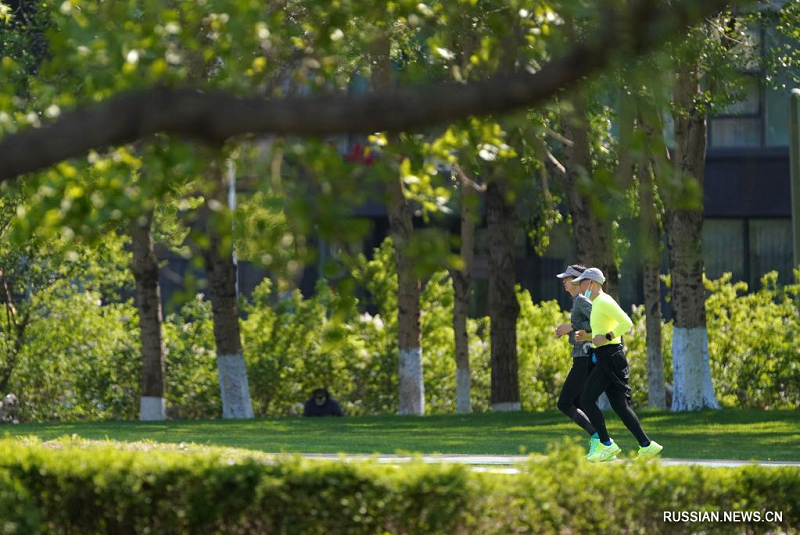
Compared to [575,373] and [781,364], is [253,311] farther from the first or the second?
[575,373]

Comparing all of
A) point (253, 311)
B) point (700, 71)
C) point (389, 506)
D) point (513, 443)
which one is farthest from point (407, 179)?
point (253, 311)

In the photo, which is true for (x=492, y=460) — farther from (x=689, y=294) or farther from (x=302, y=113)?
(x=689, y=294)

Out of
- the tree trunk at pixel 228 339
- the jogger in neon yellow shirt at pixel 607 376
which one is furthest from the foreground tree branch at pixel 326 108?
the tree trunk at pixel 228 339

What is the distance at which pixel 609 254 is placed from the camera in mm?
6895

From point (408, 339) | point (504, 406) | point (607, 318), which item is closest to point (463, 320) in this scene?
point (408, 339)

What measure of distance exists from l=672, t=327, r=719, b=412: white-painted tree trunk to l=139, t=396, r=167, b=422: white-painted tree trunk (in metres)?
9.86

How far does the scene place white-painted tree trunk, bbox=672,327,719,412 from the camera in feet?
84.1

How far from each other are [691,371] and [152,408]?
408 inches

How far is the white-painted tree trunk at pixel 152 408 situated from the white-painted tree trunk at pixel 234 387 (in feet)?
4.23

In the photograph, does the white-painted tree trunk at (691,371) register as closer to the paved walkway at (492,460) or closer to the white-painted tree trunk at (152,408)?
the paved walkway at (492,460)

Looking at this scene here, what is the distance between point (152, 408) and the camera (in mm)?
29062

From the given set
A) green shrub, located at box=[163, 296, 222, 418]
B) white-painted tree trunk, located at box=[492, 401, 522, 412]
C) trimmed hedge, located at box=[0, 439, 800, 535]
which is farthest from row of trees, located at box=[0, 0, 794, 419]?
green shrub, located at box=[163, 296, 222, 418]

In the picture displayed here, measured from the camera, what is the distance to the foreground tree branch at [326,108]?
5961mm

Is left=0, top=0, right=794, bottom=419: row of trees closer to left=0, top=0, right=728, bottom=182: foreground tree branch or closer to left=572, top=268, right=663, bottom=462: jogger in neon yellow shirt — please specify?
left=0, top=0, right=728, bottom=182: foreground tree branch
